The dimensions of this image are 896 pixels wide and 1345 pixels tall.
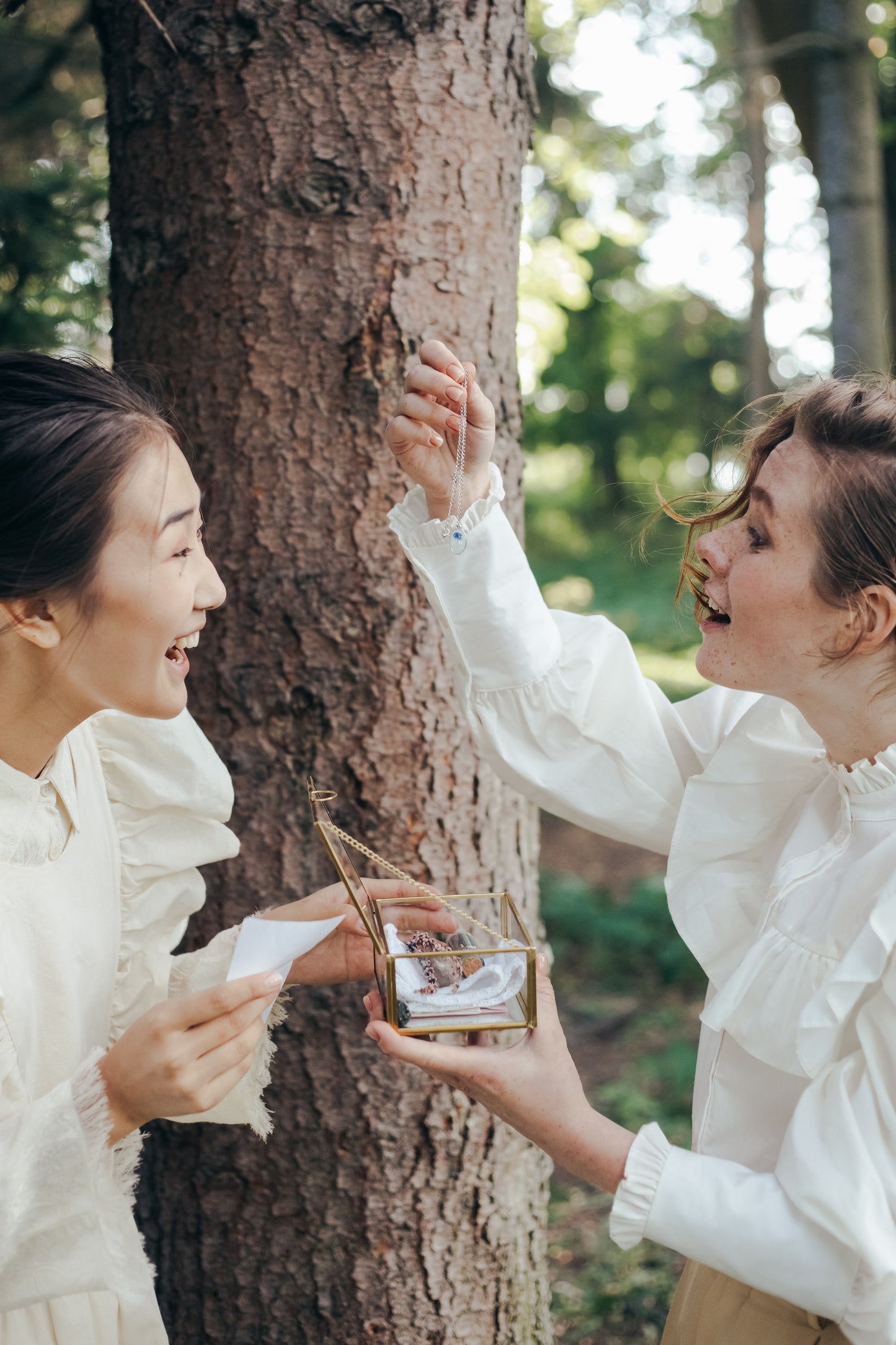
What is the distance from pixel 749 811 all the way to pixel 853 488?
58 cm

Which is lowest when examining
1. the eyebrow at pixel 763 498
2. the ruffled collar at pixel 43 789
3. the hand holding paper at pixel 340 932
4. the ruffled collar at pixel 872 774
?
the hand holding paper at pixel 340 932

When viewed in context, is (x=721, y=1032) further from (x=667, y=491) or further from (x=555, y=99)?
(x=667, y=491)

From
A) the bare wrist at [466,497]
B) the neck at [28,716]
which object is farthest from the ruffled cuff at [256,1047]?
the bare wrist at [466,497]

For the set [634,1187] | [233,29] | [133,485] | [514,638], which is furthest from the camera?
[233,29]

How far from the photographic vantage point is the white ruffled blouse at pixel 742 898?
4.45 ft

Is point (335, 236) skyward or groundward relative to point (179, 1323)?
skyward

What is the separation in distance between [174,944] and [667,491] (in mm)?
13030

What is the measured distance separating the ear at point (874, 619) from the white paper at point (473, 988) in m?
0.70

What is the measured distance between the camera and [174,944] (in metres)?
1.94

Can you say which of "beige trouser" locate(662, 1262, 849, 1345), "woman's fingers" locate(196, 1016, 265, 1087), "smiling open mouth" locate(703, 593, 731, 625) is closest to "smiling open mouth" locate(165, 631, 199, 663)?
"woman's fingers" locate(196, 1016, 265, 1087)

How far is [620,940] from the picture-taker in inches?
232

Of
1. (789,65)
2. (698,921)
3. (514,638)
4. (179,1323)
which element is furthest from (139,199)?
(789,65)

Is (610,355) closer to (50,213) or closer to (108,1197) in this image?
(50,213)

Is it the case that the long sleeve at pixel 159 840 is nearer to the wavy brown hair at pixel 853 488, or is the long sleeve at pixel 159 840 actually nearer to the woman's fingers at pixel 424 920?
the woman's fingers at pixel 424 920
